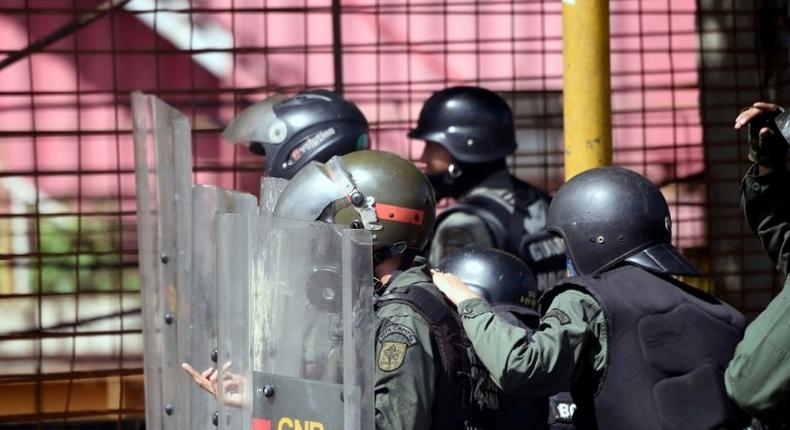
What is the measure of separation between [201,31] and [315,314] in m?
4.07

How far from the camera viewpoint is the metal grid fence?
22.1 feet

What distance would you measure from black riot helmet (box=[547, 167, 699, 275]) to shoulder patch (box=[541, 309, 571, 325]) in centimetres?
33

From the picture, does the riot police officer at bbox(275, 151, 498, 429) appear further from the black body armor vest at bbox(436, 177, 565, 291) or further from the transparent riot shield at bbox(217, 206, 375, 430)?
the black body armor vest at bbox(436, 177, 565, 291)

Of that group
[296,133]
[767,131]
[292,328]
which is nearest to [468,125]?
[296,133]

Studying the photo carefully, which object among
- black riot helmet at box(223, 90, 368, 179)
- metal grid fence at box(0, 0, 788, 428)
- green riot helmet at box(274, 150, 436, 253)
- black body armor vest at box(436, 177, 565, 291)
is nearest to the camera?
green riot helmet at box(274, 150, 436, 253)

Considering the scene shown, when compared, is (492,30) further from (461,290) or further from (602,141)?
(461,290)

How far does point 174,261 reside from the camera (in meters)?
4.65

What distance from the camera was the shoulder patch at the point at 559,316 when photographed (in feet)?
11.9

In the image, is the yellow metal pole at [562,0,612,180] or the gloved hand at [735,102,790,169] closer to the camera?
the gloved hand at [735,102,790,169]

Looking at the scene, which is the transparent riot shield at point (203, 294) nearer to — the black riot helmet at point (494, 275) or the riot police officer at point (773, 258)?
the black riot helmet at point (494, 275)

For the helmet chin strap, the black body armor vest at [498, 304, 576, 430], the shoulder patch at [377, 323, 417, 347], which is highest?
the helmet chin strap

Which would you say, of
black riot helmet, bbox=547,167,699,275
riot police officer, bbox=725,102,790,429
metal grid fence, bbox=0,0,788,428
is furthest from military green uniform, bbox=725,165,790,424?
metal grid fence, bbox=0,0,788,428

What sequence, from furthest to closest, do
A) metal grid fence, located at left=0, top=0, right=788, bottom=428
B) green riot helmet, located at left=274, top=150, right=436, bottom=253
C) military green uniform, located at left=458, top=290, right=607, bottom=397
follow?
metal grid fence, located at left=0, top=0, right=788, bottom=428 < green riot helmet, located at left=274, top=150, right=436, bottom=253 < military green uniform, located at left=458, top=290, right=607, bottom=397

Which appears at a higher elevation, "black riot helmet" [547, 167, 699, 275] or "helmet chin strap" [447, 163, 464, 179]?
"helmet chin strap" [447, 163, 464, 179]
